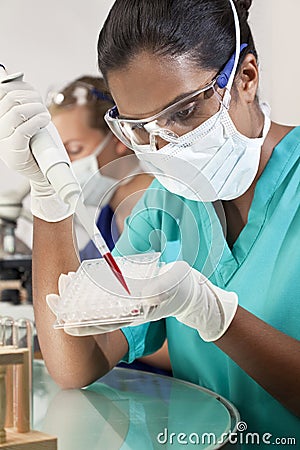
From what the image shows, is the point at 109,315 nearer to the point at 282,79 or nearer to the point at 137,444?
the point at 137,444

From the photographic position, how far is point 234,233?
4.11 ft

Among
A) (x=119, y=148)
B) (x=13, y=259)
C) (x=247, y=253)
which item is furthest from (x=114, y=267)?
(x=13, y=259)

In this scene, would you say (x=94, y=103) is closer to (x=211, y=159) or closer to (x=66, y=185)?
(x=211, y=159)

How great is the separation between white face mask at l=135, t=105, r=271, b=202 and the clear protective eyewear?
1 centimetres

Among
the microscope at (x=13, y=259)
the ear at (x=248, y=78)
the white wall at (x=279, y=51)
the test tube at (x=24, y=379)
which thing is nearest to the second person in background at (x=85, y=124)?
the microscope at (x=13, y=259)

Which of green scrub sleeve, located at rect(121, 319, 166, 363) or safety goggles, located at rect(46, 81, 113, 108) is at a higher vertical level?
safety goggles, located at rect(46, 81, 113, 108)

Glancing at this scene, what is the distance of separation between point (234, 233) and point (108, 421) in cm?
43

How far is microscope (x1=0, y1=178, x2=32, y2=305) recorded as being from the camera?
8.09 ft

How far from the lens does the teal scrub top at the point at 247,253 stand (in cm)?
111

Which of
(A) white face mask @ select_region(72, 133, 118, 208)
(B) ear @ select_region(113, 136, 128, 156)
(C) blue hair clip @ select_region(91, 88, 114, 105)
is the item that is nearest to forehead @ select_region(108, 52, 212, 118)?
(A) white face mask @ select_region(72, 133, 118, 208)

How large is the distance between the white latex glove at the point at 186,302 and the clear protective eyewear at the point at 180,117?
9.4 inches

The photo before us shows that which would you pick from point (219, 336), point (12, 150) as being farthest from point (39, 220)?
point (219, 336)

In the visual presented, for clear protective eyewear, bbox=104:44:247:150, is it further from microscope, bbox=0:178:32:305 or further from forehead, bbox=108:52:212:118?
microscope, bbox=0:178:32:305

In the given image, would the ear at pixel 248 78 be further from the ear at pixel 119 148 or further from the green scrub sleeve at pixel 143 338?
the ear at pixel 119 148
